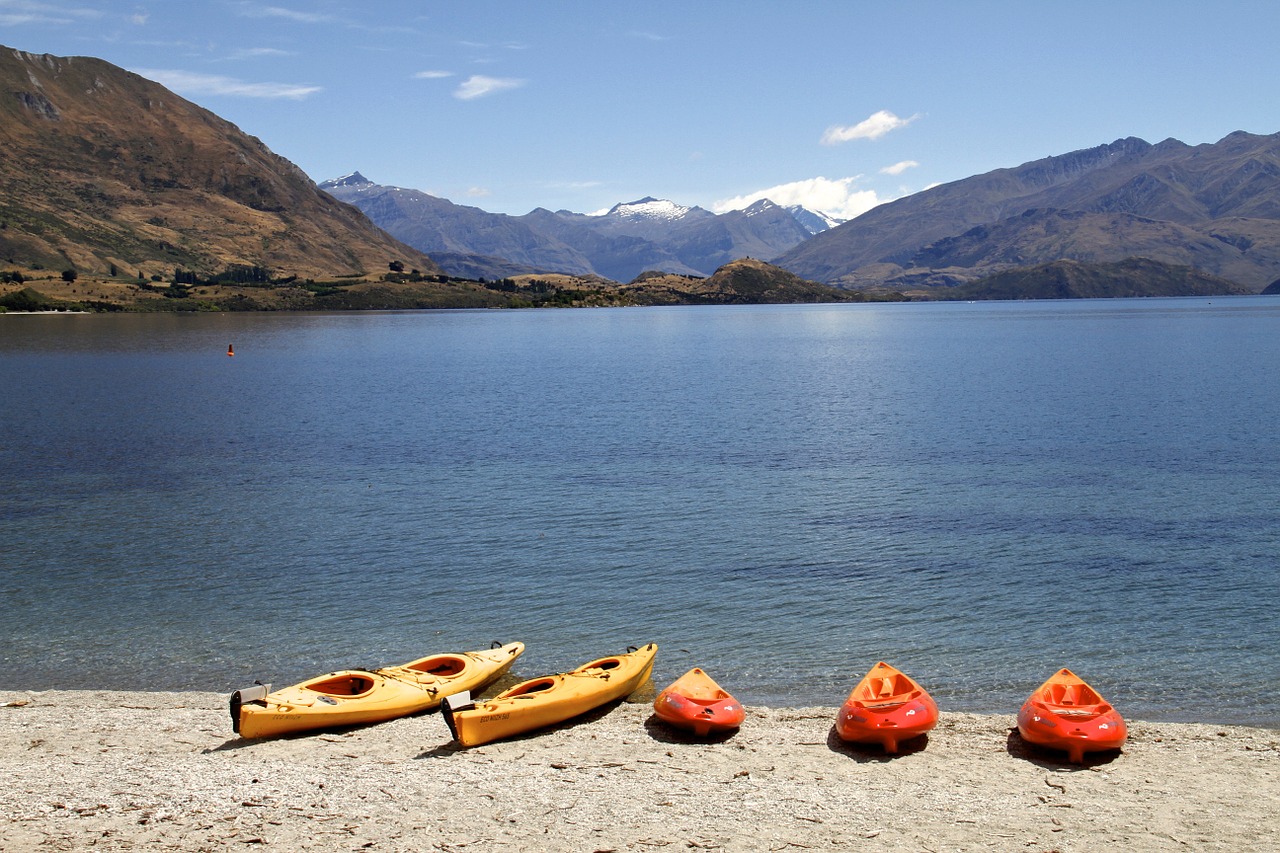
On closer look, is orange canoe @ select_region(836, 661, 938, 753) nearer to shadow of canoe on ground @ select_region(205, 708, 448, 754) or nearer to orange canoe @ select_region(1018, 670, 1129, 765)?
orange canoe @ select_region(1018, 670, 1129, 765)

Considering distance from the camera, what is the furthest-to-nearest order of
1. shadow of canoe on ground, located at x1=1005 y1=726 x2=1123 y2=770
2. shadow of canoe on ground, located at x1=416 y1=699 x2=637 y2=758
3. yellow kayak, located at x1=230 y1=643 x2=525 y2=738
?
yellow kayak, located at x1=230 y1=643 x2=525 y2=738 → shadow of canoe on ground, located at x1=416 y1=699 x2=637 y2=758 → shadow of canoe on ground, located at x1=1005 y1=726 x2=1123 y2=770

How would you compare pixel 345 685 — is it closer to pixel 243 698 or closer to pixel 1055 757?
pixel 243 698

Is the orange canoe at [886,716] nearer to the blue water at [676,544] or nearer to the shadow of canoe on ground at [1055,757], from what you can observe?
the shadow of canoe on ground at [1055,757]

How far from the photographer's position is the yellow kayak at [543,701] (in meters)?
23.1

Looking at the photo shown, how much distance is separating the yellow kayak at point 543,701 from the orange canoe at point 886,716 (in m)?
6.05

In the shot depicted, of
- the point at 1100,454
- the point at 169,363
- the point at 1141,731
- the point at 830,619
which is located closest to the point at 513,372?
the point at 169,363

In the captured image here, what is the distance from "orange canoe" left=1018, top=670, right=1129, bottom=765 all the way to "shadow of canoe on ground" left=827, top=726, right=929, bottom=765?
2345mm

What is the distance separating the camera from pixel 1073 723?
72.2 ft

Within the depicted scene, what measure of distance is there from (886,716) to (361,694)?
1281 cm

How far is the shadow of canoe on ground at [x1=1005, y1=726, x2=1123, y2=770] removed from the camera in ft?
71.1

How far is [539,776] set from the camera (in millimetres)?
21203

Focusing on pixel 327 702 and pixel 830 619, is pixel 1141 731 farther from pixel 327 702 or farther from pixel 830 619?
pixel 327 702

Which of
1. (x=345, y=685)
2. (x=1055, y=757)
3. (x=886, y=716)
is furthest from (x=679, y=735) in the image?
(x=345, y=685)

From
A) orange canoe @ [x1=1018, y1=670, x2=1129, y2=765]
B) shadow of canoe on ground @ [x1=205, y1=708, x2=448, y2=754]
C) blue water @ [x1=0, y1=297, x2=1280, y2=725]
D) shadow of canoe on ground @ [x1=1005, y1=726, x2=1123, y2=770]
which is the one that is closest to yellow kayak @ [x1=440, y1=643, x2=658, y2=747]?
shadow of canoe on ground @ [x1=205, y1=708, x2=448, y2=754]
